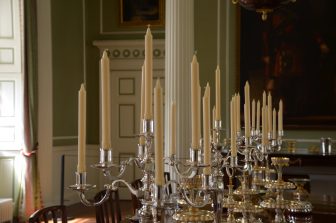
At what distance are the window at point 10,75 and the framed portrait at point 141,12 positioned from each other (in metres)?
2.21

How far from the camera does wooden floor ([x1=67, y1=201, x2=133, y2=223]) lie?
786 cm

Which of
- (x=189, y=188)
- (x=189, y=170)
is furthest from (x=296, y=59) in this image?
(x=189, y=188)

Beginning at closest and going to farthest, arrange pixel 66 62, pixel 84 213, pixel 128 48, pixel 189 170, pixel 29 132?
pixel 189 170 → pixel 29 132 → pixel 84 213 → pixel 66 62 → pixel 128 48

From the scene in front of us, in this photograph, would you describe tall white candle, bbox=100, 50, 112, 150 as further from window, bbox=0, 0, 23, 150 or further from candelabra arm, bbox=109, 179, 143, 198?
window, bbox=0, 0, 23, 150

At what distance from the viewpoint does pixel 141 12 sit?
9773 mm

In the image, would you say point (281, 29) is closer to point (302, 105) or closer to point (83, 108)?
point (302, 105)

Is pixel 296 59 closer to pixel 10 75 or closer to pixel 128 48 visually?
pixel 128 48

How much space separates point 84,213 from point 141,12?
11.7 ft

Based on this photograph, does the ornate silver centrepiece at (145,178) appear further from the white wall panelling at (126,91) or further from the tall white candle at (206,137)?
the white wall panelling at (126,91)

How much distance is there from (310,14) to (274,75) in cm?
95

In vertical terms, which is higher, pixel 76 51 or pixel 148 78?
pixel 76 51

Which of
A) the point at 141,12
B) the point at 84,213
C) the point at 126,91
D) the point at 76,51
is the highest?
the point at 141,12

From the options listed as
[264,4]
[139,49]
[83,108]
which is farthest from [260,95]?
[83,108]

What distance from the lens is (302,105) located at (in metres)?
7.75
